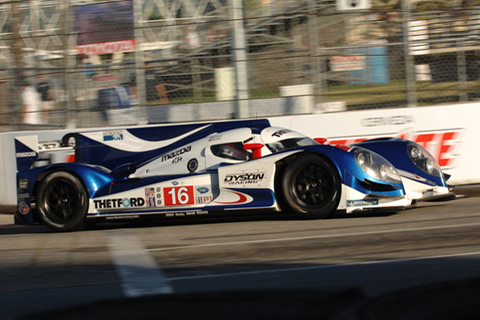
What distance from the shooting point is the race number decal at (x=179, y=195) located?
249 inches

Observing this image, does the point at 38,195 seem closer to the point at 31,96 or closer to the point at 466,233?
the point at 31,96

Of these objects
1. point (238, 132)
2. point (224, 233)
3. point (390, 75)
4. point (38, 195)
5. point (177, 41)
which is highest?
point (177, 41)

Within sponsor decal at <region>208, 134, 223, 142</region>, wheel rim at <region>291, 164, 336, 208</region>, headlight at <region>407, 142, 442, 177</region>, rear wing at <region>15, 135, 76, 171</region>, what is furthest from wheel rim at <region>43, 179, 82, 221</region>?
headlight at <region>407, 142, 442, 177</region>

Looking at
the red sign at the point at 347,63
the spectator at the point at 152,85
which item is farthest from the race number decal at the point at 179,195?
the red sign at the point at 347,63

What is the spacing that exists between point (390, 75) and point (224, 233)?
4.53 m

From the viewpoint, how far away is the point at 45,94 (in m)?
9.66

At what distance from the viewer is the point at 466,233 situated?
4809 mm

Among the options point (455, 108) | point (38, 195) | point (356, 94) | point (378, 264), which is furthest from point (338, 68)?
point (378, 264)

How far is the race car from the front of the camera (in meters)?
5.97

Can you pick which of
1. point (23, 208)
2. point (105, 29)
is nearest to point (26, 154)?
point (23, 208)

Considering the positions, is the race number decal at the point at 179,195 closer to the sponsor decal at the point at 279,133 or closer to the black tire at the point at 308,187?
the black tire at the point at 308,187

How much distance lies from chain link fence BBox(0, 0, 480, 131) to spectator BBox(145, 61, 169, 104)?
19 millimetres

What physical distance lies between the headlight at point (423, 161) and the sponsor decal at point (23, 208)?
4.44 m

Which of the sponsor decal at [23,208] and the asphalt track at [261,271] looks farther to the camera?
the sponsor decal at [23,208]
